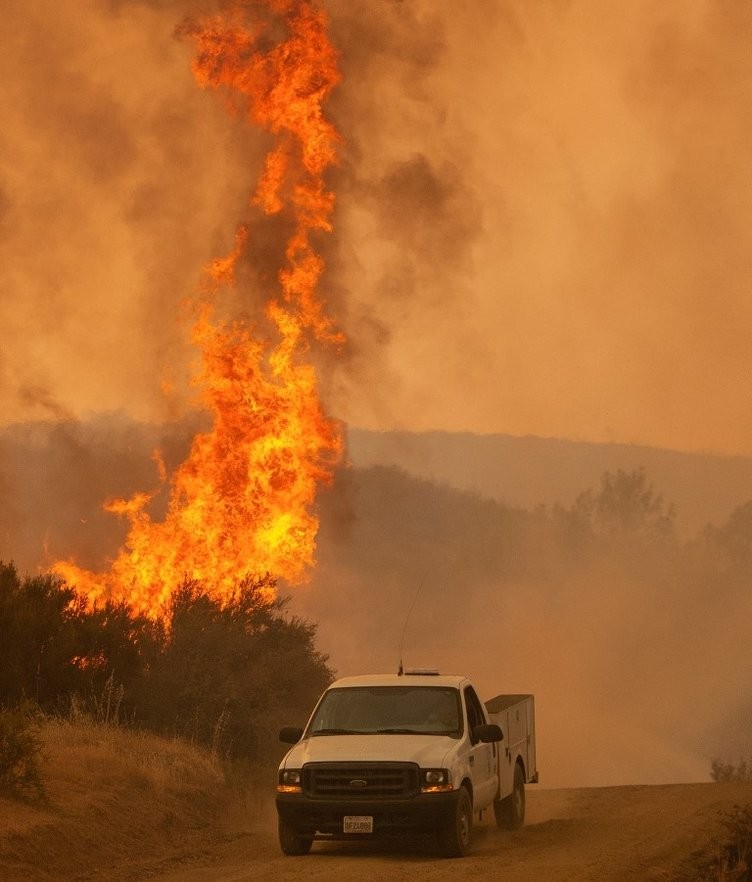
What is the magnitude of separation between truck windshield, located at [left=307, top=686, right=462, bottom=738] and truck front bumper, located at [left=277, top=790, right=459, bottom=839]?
3.89 feet

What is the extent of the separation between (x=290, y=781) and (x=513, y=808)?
14.1ft

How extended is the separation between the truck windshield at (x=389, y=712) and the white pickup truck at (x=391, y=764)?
0.04ft

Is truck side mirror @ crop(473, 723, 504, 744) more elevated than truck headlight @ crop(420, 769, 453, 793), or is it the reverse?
truck side mirror @ crop(473, 723, 504, 744)

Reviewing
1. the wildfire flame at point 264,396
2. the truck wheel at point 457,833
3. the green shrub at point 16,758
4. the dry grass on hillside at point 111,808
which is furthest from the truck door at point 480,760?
the wildfire flame at point 264,396

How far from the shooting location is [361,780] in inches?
611

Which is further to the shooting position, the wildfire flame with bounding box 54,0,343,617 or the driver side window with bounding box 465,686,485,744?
the wildfire flame with bounding box 54,0,343,617

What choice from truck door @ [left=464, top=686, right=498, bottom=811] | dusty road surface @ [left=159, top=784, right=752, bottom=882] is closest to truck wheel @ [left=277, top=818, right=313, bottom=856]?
dusty road surface @ [left=159, top=784, right=752, bottom=882]

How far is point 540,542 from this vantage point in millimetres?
130875

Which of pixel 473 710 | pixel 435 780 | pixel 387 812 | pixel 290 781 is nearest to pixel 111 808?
pixel 290 781

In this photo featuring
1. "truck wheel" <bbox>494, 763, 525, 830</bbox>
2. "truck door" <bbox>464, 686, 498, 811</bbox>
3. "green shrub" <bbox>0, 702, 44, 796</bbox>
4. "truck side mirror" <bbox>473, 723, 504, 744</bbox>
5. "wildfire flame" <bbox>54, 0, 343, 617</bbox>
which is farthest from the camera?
"wildfire flame" <bbox>54, 0, 343, 617</bbox>

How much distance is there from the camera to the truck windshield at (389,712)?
16.7m

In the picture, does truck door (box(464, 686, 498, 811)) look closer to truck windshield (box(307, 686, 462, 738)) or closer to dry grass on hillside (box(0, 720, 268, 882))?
truck windshield (box(307, 686, 462, 738))

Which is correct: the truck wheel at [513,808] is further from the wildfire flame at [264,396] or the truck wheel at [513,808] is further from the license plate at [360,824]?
the wildfire flame at [264,396]

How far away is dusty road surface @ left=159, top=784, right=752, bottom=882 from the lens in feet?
47.5
